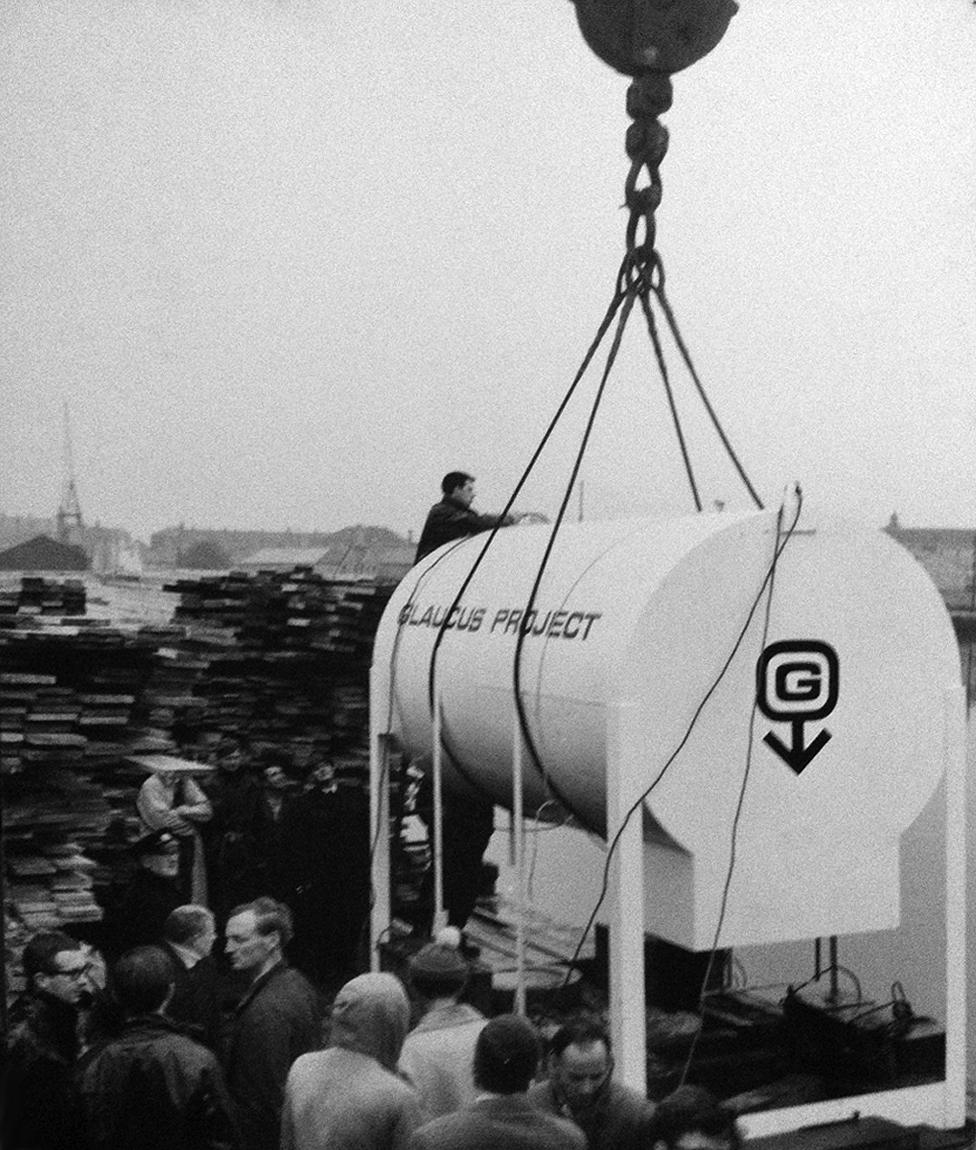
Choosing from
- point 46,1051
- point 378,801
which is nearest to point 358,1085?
point 46,1051

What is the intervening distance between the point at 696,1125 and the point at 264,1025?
1734 mm

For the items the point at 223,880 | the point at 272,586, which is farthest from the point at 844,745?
the point at 272,586

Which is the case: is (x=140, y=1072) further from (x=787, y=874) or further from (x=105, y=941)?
(x=105, y=941)

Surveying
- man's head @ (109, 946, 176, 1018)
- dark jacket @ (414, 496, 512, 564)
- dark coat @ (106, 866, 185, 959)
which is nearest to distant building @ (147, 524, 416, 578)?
dark jacket @ (414, 496, 512, 564)

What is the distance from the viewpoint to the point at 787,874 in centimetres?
534

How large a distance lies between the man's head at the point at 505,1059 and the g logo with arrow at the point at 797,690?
2057 millimetres

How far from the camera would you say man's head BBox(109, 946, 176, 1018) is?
4086 millimetres

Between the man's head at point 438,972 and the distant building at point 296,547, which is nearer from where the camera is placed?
the man's head at point 438,972

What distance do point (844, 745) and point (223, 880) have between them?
14.1 feet

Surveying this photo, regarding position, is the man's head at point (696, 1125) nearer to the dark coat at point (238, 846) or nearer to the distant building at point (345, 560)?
the dark coat at point (238, 846)

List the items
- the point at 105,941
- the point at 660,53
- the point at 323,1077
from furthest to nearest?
the point at 105,941
the point at 660,53
the point at 323,1077

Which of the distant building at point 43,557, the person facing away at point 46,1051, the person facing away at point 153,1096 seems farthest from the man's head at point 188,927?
the distant building at point 43,557

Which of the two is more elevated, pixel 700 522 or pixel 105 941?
pixel 700 522

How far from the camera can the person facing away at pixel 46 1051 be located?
12.9ft
